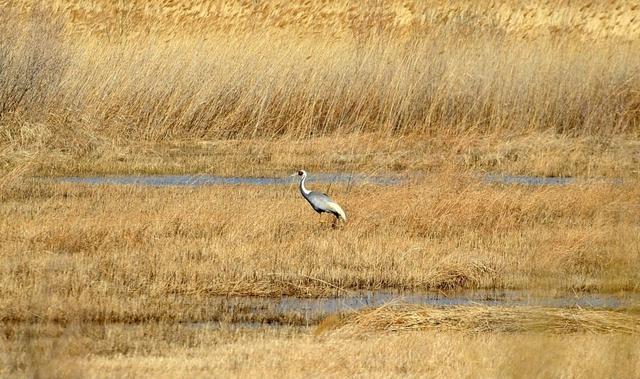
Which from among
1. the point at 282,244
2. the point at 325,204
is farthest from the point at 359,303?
the point at 325,204

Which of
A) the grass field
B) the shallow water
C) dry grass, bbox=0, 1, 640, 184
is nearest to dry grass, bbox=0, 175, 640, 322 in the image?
the grass field

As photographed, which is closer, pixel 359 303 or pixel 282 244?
pixel 359 303

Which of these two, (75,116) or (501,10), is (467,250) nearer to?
(75,116)

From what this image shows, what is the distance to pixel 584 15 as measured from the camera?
2155cm

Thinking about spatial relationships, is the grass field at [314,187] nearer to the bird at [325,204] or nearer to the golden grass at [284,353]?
the golden grass at [284,353]

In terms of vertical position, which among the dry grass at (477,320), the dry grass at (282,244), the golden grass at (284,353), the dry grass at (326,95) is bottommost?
the golden grass at (284,353)

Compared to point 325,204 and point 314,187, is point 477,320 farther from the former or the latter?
point 314,187

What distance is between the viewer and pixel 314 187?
13.2m

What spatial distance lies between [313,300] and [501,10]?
14.9 meters

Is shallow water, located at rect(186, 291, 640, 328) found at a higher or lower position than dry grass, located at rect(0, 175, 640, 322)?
lower

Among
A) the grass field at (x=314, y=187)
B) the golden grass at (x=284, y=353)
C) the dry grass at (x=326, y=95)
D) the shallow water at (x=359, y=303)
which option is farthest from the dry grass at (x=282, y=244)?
the dry grass at (x=326, y=95)

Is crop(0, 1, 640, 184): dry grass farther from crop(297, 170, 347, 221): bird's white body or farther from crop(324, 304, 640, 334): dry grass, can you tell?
crop(324, 304, 640, 334): dry grass

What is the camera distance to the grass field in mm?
6770

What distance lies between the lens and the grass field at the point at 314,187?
6770 mm
